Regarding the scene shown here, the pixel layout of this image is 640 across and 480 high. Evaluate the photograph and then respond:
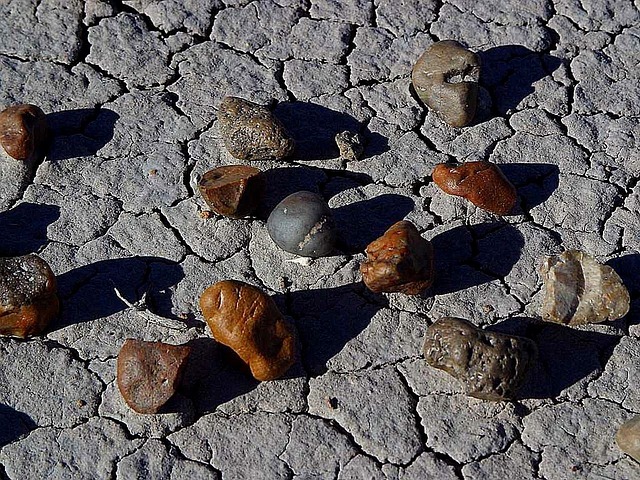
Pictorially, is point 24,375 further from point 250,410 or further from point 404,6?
point 404,6

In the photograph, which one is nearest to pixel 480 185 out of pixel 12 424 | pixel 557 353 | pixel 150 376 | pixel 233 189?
pixel 557 353

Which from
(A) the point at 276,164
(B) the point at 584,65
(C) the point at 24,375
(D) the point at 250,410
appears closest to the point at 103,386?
(C) the point at 24,375

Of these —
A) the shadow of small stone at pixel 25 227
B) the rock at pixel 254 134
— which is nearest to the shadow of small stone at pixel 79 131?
the shadow of small stone at pixel 25 227

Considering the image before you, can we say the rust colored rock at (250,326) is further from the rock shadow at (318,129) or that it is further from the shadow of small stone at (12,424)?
the rock shadow at (318,129)

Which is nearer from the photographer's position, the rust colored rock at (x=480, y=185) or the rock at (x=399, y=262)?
the rock at (x=399, y=262)

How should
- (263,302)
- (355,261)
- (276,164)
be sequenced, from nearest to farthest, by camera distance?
(263,302) < (355,261) < (276,164)

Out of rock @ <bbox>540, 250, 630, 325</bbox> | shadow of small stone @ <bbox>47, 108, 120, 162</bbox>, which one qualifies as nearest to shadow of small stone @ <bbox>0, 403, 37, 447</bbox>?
shadow of small stone @ <bbox>47, 108, 120, 162</bbox>

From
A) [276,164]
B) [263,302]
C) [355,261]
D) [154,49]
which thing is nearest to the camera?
[263,302]
